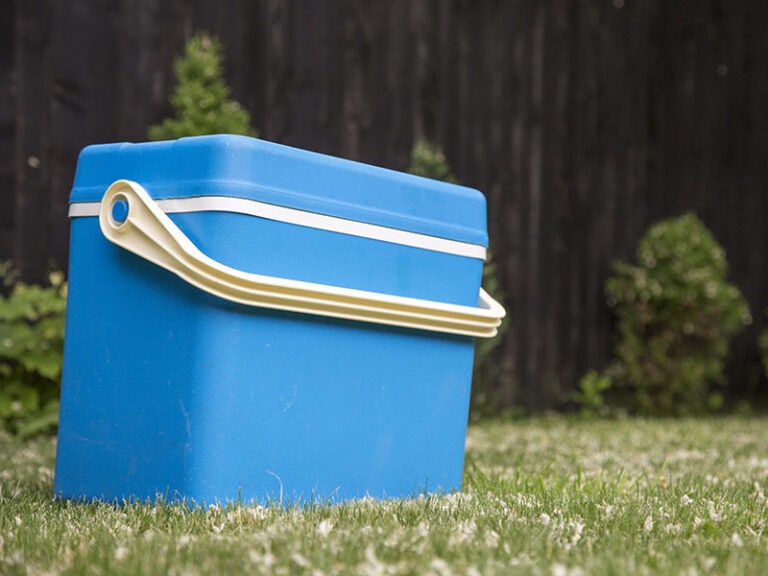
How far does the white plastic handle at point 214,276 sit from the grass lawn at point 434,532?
0.48 metres

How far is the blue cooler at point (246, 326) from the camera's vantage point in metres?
2.40

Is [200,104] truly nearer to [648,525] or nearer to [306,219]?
[306,219]

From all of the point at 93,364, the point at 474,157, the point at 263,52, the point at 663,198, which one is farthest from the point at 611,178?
the point at 93,364

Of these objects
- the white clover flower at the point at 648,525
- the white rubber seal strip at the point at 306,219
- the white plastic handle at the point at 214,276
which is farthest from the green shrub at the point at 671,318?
the white clover flower at the point at 648,525

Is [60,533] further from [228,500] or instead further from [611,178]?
[611,178]

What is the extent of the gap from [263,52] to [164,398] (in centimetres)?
372

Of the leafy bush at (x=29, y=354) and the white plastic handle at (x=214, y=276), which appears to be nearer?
the white plastic handle at (x=214, y=276)

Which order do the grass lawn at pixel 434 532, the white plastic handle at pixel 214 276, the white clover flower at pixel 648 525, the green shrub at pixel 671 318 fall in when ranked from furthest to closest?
1. the green shrub at pixel 671 318
2. the white plastic handle at pixel 214 276
3. the white clover flower at pixel 648 525
4. the grass lawn at pixel 434 532

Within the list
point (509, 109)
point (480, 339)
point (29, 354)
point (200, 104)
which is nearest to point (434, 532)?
point (29, 354)

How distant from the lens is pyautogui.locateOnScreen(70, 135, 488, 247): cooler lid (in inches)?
95.3

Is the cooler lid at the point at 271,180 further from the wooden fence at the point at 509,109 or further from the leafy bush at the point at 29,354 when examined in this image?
the wooden fence at the point at 509,109

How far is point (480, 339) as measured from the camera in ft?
19.8

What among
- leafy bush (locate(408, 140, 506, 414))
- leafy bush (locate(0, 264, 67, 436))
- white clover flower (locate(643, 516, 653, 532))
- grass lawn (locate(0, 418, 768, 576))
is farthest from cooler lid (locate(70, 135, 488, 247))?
A: leafy bush (locate(408, 140, 506, 414))

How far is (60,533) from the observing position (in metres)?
2.07
